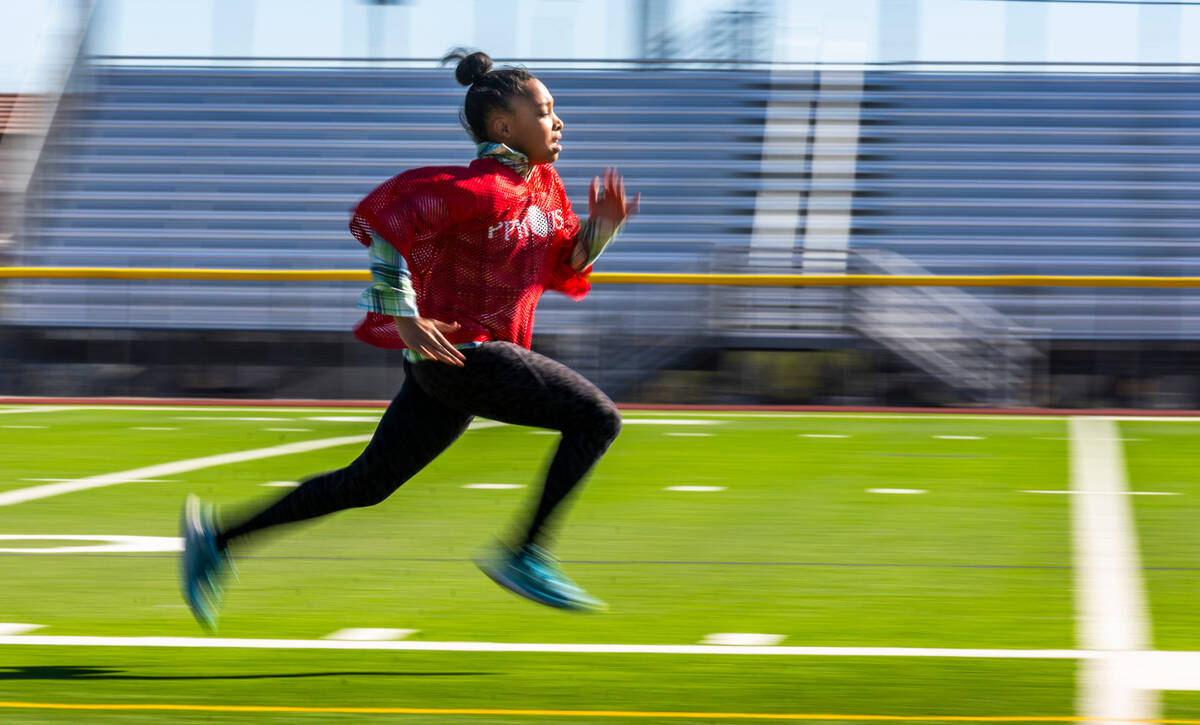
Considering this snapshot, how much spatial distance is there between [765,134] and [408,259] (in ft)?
60.5

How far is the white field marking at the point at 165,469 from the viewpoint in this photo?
337 inches

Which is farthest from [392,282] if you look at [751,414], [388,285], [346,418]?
[751,414]

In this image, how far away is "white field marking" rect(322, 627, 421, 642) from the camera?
4.92 m

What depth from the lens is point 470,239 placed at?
4.51 m

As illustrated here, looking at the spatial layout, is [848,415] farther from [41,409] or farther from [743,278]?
[41,409]

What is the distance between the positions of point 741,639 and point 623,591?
88 centimetres

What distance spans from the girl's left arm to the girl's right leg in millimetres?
537

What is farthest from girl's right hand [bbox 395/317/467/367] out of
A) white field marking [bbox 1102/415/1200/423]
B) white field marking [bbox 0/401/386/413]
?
white field marking [bbox 1102/415/1200/423]

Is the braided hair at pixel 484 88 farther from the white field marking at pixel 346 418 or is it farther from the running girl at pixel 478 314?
the white field marking at pixel 346 418

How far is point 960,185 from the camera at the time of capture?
22.0 m

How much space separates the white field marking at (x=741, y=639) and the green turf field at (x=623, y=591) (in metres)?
0.02

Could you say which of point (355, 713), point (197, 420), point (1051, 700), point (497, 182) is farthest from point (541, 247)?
point (197, 420)

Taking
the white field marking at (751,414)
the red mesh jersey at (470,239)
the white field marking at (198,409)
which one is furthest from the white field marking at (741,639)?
the white field marking at (198,409)

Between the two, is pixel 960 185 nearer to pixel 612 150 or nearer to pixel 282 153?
pixel 612 150
